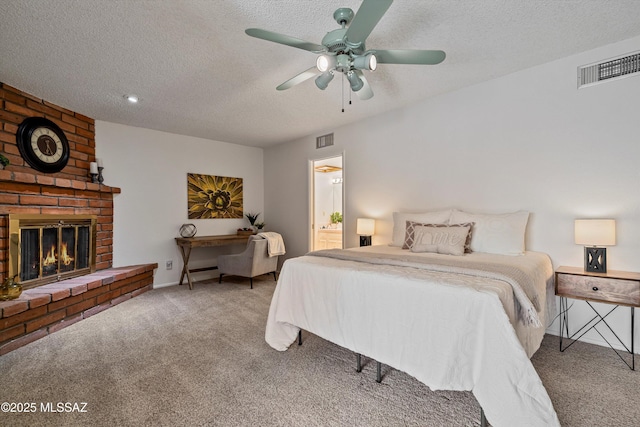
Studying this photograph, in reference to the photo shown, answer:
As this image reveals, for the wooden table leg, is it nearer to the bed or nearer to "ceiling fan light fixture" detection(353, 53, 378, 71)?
the bed

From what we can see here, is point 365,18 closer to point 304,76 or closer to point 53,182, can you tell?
point 304,76

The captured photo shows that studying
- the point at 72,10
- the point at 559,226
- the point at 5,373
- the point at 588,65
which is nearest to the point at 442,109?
the point at 588,65

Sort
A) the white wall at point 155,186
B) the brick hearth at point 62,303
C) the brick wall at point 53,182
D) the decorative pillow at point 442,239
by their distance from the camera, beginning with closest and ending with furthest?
the brick hearth at point 62,303 < the decorative pillow at point 442,239 < the brick wall at point 53,182 < the white wall at point 155,186

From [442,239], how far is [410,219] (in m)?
0.60

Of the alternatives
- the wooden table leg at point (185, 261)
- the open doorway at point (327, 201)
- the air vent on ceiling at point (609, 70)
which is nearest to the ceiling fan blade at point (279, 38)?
the air vent on ceiling at point (609, 70)

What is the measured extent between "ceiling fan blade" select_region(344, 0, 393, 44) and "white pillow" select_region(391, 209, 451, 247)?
6.78 ft

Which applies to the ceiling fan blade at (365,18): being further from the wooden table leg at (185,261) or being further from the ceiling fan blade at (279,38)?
the wooden table leg at (185,261)

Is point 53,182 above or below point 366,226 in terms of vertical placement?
above

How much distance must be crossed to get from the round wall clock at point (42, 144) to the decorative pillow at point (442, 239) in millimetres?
4178

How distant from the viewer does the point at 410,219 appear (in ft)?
11.1

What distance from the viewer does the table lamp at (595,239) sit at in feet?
7.32

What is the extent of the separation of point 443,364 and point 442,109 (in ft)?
9.30

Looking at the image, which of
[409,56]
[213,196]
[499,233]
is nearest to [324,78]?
[409,56]

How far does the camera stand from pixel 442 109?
11.2 ft
